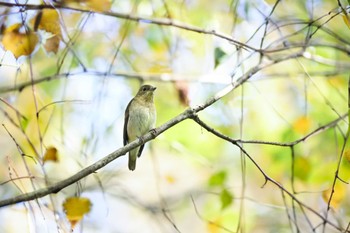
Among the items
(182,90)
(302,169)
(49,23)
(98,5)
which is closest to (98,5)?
(98,5)

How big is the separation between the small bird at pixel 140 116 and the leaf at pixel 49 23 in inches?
76.6

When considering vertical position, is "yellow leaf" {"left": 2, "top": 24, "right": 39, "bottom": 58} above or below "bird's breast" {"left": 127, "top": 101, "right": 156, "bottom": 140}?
below

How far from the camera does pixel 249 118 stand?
22.5 feet

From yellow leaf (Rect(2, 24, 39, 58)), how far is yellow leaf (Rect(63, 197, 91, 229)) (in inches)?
30.6

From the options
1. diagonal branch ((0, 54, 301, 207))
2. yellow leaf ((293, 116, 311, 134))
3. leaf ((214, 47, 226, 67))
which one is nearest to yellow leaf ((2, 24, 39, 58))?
diagonal branch ((0, 54, 301, 207))

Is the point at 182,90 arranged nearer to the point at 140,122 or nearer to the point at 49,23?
the point at 140,122

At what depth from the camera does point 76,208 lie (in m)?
3.02

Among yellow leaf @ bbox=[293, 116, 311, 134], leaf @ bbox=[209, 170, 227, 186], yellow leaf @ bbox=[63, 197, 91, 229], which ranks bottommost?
yellow leaf @ bbox=[63, 197, 91, 229]

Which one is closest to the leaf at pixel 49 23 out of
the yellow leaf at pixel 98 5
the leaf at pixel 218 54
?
the yellow leaf at pixel 98 5

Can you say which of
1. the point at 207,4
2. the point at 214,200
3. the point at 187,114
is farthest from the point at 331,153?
the point at 187,114

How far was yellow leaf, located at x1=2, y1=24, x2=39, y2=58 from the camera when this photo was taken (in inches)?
113

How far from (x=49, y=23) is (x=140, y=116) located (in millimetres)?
2059

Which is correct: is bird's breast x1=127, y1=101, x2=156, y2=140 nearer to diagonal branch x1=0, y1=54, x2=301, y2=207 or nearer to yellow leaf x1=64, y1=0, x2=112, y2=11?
diagonal branch x1=0, y1=54, x2=301, y2=207

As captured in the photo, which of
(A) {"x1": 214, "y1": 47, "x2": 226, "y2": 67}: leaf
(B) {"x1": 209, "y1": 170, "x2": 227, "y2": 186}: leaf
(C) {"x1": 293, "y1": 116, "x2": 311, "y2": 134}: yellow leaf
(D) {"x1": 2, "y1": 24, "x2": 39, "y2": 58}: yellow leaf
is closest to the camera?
(D) {"x1": 2, "y1": 24, "x2": 39, "y2": 58}: yellow leaf
